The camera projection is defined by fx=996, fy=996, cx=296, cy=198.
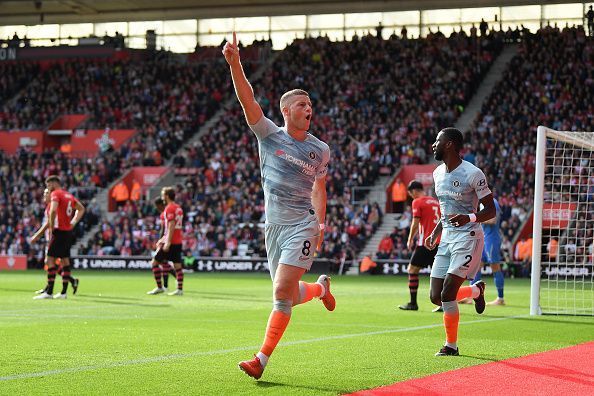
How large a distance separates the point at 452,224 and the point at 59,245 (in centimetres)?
1112

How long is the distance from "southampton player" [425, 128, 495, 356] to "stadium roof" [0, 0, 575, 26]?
3762 cm

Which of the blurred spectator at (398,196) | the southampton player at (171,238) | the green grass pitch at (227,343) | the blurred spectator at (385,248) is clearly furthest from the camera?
the blurred spectator at (398,196)

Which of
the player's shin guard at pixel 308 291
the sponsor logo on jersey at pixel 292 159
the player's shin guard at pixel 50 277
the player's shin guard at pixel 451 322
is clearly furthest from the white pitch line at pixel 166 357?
the player's shin guard at pixel 50 277

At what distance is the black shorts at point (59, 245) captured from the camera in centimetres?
1920

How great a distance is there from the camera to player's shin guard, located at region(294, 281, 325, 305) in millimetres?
8766

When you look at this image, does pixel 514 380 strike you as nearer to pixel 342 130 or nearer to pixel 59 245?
pixel 59 245

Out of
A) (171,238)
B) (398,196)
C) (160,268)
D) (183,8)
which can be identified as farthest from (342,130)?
(171,238)

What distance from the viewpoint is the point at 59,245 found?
19.2m

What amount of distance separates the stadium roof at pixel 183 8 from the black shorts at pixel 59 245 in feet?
102

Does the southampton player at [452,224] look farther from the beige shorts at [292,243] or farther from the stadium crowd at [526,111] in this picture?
the stadium crowd at [526,111]

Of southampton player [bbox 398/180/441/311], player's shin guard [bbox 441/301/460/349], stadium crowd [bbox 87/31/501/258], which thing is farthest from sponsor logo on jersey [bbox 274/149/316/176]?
stadium crowd [bbox 87/31/501/258]

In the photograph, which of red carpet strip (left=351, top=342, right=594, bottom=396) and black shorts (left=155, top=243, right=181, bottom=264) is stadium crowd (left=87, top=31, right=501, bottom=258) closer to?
black shorts (left=155, top=243, right=181, bottom=264)

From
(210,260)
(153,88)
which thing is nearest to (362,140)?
(210,260)

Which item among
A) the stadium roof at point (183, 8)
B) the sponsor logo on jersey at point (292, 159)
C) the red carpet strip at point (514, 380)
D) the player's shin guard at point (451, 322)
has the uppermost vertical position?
the stadium roof at point (183, 8)
